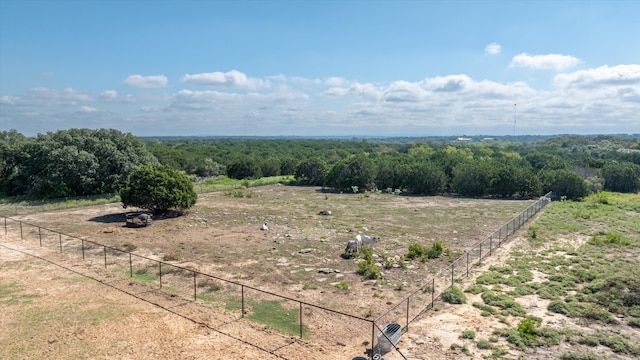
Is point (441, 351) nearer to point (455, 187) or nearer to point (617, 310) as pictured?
point (617, 310)

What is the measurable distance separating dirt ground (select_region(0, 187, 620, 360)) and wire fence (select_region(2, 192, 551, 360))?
17cm

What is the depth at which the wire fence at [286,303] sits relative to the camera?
14.6 metres

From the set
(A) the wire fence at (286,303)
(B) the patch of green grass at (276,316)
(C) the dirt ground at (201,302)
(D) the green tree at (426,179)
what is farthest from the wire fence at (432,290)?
(D) the green tree at (426,179)

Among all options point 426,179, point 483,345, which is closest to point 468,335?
point 483,345

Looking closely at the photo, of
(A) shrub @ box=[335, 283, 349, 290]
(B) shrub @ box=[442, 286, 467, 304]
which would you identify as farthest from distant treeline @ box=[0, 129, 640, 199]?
(B) shrub @ box=[442, 286, 467, 304]

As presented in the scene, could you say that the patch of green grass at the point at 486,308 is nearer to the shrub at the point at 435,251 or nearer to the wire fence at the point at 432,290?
the wire fence at the point at 432,290

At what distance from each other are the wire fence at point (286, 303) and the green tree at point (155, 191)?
1006cm

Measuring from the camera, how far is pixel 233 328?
15422 millimetres

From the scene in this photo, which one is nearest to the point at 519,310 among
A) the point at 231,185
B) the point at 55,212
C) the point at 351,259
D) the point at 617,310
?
the point at 617,310

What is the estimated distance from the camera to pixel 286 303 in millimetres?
18000

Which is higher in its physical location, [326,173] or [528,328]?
[326,173]

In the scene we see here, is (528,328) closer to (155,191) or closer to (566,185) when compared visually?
(155,191)

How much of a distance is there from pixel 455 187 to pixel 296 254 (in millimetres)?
42368

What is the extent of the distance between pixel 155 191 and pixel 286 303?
77.7ft
